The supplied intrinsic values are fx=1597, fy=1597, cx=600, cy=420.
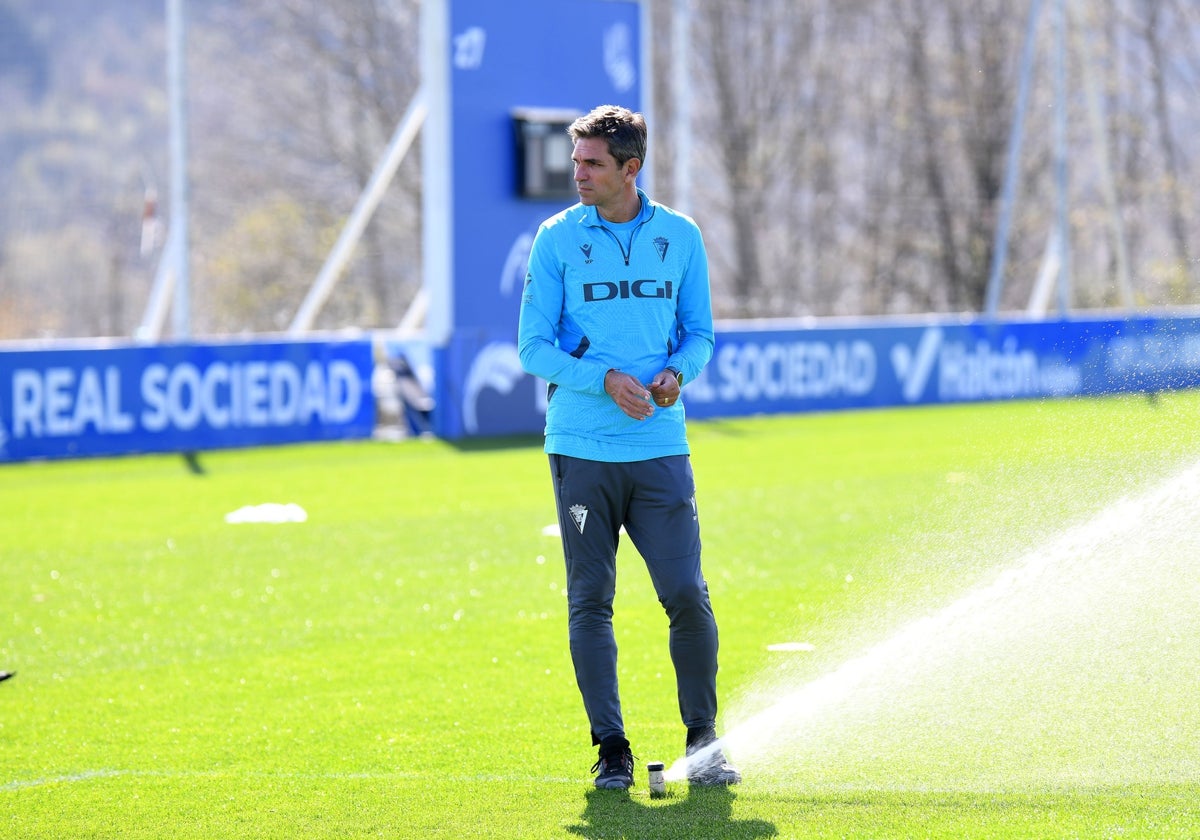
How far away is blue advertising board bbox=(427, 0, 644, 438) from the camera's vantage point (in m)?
17.4

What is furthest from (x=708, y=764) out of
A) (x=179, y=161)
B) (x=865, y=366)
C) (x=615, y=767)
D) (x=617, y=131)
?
(x=865, y=366)

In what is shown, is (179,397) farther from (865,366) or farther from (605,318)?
(605,318)

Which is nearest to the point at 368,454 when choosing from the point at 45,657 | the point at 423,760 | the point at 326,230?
the point at 45,657

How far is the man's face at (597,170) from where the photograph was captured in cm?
467

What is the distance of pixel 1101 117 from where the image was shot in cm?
2462

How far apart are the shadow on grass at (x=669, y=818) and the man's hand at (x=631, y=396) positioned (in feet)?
3.61

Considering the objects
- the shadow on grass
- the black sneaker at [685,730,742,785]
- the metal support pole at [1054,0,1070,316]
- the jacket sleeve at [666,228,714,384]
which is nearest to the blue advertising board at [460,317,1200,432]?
the metal support pole at [1054,0,1070,316]

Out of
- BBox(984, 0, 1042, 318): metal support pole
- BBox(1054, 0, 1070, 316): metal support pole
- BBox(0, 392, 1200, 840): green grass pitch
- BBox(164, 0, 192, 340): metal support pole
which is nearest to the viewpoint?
BBox(0, 392, 1200, 840): green grass pitch

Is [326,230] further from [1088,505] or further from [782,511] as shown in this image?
[1088,505]

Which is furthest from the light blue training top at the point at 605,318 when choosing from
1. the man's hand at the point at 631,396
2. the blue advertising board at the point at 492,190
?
the blue advertising board at the point at 492,190

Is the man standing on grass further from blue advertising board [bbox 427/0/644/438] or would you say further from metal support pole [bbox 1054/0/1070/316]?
metal support pole [bbox 1054/0/1070/316]

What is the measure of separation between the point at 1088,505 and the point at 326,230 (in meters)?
26.2

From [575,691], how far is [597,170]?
2288 millimetres

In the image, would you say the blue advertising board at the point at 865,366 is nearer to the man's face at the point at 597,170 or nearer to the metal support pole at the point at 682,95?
the metal support pole at the point at 682,95
